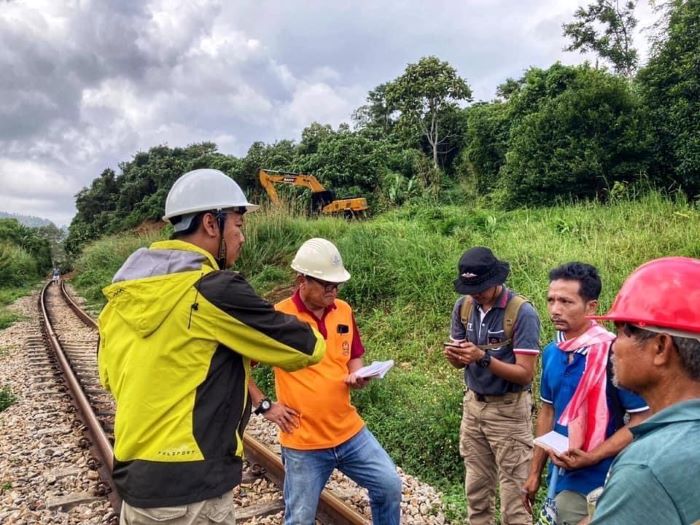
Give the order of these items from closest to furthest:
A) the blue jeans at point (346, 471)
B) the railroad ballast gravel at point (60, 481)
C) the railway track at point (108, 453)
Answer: the blue jeans at point (346, 471) → the railway track at point (108, 453) → the railroad ballast gravel at point (60, 481)

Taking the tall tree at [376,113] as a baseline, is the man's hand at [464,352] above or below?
below

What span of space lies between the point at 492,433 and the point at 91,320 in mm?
13541

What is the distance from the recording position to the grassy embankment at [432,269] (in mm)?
5039

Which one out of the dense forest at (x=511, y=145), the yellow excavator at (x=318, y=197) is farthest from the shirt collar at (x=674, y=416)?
the yellow excavator at (x=318, y=197)

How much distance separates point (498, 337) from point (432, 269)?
217 inches

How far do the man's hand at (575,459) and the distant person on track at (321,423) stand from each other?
96 centimetres

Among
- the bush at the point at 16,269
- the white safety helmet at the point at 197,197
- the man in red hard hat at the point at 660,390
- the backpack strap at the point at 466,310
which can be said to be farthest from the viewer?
the bush at the point at 16,269

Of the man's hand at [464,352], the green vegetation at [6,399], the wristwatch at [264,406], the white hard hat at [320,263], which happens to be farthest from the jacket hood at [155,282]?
the green vegetation at [6,399]

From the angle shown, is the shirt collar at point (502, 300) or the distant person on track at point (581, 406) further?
the shirt collar at point (502, 300)

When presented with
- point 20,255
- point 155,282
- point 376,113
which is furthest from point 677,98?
point 20,255

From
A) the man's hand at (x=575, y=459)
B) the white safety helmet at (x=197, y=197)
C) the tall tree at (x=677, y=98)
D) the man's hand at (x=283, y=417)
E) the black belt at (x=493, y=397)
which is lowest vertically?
the black belt at (x=493, y=397)

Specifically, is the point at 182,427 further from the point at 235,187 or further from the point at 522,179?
the point at 522,179

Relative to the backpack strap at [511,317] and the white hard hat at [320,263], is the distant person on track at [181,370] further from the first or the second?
the backpack strap at [511,317]

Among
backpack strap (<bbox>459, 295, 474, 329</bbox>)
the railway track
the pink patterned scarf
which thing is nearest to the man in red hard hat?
the pink patterned scarf
